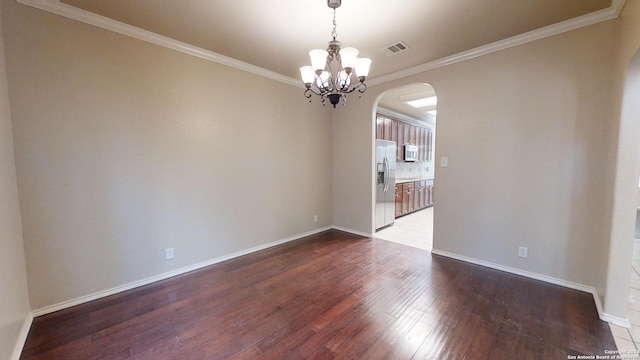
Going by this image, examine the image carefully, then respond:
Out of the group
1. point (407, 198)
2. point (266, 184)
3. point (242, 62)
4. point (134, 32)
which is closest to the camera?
point (134, 32)

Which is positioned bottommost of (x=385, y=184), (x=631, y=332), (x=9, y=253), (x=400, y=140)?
(x=631, y=332)

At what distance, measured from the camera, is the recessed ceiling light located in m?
5.04

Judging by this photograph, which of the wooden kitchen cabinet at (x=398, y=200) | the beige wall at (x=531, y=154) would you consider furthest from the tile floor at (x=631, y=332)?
the wooden kitchen cabinet at (x=398, y=200)

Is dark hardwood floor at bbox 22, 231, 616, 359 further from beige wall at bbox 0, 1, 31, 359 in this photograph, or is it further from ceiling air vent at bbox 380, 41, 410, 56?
ceiling air vent at bbox 380, 41, 410, 56

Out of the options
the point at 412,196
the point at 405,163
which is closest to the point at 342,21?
the point at 412,196

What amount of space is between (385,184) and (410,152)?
6.64ft

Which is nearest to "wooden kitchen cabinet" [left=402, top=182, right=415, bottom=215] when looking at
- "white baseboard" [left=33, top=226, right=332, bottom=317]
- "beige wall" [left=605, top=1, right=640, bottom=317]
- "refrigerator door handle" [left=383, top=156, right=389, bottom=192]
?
"refrigerator door handle" [left=383, top=156, right=389, bottom=192]

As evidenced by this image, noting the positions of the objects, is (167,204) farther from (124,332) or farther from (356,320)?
(356,320)

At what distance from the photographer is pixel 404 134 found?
621 cm

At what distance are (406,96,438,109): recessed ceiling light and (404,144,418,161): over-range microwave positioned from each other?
1019 mm

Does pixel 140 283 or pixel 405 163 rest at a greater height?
pixel 405 163

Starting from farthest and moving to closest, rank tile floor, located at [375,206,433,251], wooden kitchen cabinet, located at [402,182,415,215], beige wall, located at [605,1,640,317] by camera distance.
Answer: wooden kitchen cabinet, located at [402,182,415,215]
tile floor, located at [375,206,433,251]
beige wall, located at [605,1,640,317]

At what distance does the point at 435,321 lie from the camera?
2064 mm

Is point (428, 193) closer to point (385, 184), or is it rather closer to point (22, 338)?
point (385, 184)
